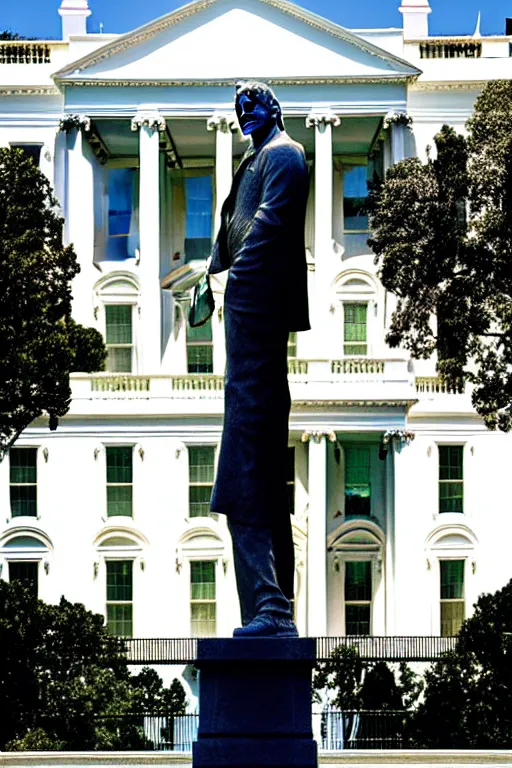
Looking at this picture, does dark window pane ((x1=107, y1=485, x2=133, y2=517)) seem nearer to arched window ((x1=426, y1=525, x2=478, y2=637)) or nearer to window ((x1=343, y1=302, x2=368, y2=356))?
window ((x1=343, y1=302, x2=368, y2=356))

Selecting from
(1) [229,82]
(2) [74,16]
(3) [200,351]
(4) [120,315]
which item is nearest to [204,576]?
(3) [200,351]

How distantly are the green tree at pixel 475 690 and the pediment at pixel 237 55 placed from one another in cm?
1992

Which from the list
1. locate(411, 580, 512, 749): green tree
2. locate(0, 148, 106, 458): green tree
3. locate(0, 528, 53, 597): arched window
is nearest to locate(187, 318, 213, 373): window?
locate(0, 528, 53, 597): arched window

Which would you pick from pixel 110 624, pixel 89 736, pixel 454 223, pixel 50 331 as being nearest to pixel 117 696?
pixel 89 736

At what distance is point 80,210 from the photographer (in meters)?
62.1

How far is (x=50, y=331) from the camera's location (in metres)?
45.5

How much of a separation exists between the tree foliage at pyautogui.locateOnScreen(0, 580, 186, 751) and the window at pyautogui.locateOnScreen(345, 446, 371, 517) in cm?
1474

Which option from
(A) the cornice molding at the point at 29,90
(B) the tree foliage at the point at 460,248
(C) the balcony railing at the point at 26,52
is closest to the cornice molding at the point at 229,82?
(A) the cornice molding at the point at 29,90

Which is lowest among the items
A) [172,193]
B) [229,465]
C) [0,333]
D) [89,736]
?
[89,736]

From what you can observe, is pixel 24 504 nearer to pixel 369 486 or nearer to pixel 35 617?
pixel 369 486

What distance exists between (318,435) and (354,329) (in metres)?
4.19

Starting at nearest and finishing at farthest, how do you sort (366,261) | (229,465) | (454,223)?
1. (229,465)
2. (454,223)
3. (366,261)

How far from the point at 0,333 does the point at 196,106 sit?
19279mm

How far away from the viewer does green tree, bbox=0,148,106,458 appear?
44.7 meters
